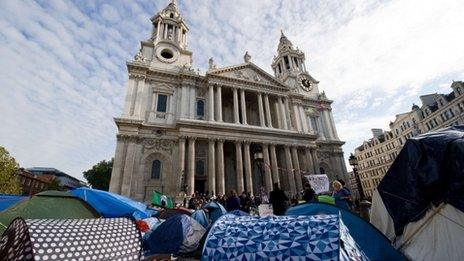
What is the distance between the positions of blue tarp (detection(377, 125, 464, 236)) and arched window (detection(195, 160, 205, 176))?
2007cm

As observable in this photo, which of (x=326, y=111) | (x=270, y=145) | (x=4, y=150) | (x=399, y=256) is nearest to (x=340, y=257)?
(x=399, y=256)

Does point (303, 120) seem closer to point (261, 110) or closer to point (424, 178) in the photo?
point (261, 110)

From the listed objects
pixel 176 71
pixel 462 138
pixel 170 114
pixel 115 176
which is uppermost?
pixel 176 71

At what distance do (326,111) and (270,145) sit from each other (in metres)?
15.2

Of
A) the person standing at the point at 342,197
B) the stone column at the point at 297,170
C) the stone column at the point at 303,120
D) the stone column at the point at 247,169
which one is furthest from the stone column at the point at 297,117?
the person standing at the point at 342,197

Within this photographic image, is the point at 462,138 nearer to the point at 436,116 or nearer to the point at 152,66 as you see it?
the point at 152,66

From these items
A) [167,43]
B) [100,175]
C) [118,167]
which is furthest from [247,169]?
[100,175]

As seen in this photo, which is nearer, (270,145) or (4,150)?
(270,145)

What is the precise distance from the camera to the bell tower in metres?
29.1

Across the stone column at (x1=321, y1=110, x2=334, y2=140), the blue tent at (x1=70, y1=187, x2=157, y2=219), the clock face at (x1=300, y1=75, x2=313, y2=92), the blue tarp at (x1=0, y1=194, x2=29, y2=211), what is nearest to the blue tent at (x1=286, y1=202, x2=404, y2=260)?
the blue tent at (x1=70, y1=187, x2=157, y2=219)

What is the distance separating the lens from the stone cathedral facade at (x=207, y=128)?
886 inches

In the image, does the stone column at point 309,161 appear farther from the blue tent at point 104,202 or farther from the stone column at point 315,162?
the blue tent at point 104,202

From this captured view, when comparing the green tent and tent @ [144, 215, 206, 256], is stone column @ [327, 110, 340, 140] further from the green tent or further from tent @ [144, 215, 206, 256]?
the green tent

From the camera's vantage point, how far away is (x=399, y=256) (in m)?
4.84
